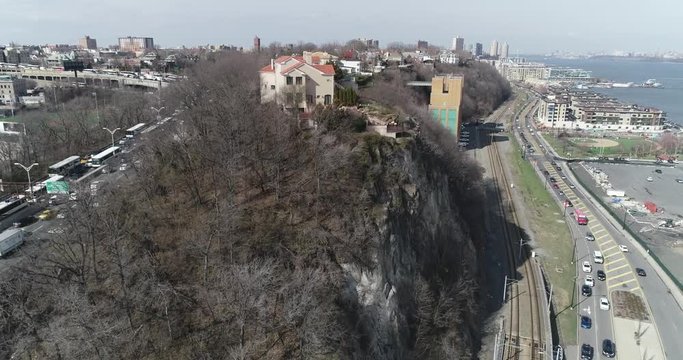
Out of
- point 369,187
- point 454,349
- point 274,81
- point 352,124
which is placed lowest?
point 454,349

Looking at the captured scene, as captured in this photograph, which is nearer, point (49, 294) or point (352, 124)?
point (49, 294)

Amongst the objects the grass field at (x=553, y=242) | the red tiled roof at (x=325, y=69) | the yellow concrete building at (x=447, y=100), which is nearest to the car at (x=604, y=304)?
the grass field at (x=553, y=242)

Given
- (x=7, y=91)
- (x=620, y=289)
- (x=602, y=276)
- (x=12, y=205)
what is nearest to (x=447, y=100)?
(x=602, y=276)

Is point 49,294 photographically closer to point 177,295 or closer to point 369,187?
point 177,295

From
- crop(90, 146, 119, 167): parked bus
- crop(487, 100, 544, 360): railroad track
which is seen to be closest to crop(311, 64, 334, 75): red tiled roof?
crop(90, 146, 119, 167): parked bus

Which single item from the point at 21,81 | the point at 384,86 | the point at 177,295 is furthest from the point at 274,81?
the point at 21,81

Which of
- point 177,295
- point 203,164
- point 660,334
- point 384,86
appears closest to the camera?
point 177,295
